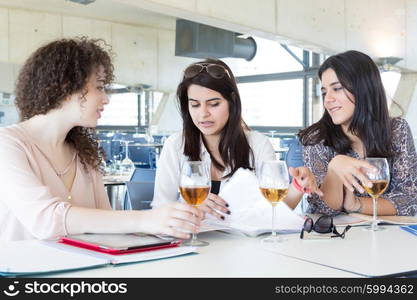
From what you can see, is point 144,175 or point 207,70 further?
point 144,175

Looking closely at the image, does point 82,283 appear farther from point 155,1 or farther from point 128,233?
point 155,1

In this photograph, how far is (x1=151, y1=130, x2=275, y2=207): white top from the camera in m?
2.35

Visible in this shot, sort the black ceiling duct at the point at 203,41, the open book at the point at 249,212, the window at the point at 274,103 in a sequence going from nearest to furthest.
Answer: the open book at the point at 249,212
the black ceiling duct at the point at 203,41
the window at the point at 274,103

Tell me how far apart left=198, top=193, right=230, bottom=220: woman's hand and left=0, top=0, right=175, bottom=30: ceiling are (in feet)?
29.8

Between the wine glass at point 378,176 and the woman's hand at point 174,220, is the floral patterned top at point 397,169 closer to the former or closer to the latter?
the wine glass at point 378,176

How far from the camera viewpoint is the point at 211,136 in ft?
8.33

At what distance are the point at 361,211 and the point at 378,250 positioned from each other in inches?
27.2

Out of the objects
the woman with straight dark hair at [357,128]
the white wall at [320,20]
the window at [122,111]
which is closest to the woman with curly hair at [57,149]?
the woman with straight dark hair at [357,128]

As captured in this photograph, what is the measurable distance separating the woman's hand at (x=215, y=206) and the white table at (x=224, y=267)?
0.89 ft

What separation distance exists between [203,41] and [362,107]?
28.8ft

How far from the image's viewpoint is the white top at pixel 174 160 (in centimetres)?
235

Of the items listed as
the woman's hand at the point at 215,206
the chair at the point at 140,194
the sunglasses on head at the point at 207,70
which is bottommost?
the chair at the point at 140,194

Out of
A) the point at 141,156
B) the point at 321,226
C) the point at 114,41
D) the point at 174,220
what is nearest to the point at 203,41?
the point at 114,41

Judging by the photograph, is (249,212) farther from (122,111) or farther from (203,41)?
(122,111)
